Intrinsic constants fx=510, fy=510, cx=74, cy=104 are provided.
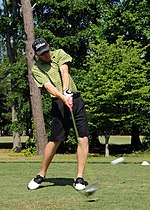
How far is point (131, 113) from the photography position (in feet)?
82.0

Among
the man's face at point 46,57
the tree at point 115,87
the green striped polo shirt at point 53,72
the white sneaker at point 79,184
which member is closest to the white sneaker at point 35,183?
the white sneaker at point 79,184

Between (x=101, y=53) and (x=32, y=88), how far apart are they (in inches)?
215

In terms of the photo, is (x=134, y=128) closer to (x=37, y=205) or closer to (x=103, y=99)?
(x=103, y=99)

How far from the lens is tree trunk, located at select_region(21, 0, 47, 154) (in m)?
20.9

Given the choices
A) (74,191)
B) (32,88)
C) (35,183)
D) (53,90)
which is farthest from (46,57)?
(32,88)

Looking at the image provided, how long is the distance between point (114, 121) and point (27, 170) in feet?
54.2

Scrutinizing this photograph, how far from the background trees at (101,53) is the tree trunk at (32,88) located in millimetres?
3093

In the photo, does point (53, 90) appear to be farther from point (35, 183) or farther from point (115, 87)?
point (115, 87)

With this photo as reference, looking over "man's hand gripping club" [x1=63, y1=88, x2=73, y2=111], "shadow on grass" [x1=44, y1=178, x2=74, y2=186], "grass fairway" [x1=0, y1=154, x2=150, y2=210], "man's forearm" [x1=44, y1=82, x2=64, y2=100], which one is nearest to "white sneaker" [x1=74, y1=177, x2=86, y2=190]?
"grass fairway" [x1=0, y1=154, x2=150, y2=210]

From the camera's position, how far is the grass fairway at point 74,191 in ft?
16.3

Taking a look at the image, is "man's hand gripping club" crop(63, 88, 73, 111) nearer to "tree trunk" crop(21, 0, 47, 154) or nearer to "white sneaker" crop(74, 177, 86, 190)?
"white sneaker" crop(74, 177, 86, 190)

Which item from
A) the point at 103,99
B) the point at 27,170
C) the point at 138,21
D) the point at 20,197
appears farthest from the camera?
the point at 138,21

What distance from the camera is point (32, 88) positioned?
71.7 feet

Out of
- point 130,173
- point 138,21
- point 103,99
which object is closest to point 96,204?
point 130,173
